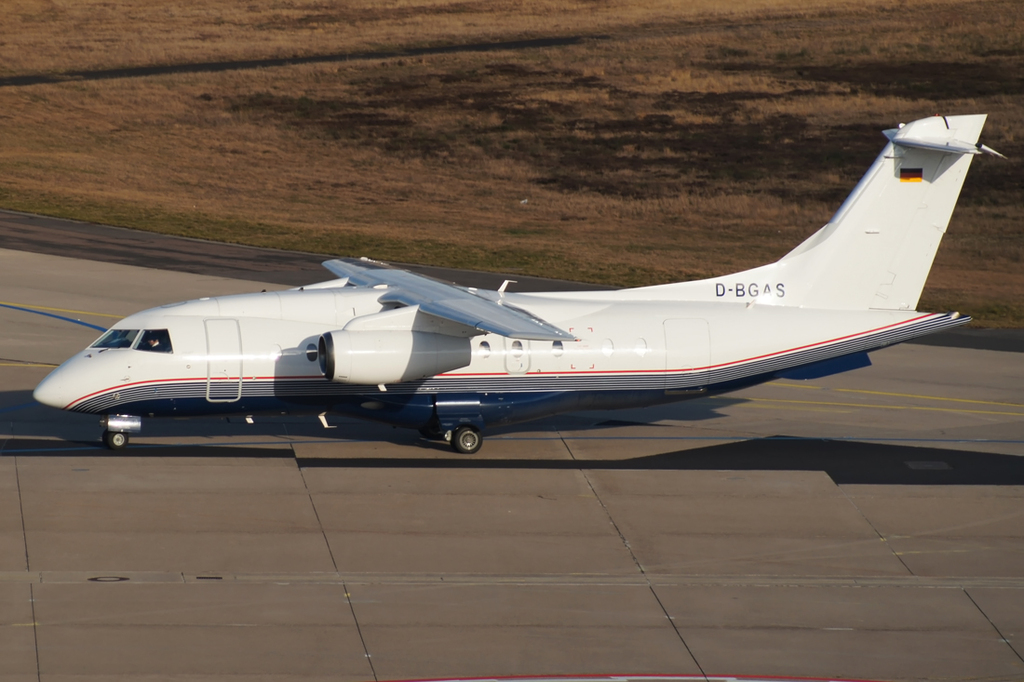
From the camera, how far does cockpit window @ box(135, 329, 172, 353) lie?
843 inches

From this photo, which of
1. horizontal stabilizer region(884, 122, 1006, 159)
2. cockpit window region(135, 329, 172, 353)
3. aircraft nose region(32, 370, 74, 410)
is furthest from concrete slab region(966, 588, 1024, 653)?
aircraft nose region(32, 370, 74, 410)

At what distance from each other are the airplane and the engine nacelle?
0.03 m

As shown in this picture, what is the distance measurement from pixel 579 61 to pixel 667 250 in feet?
113

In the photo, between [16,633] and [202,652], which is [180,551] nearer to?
[16,633]

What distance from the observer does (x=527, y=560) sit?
17.8 meters

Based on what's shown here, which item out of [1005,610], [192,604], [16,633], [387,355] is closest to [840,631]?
[1005,610]

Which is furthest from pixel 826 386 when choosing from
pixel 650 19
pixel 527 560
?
pixel 650 19

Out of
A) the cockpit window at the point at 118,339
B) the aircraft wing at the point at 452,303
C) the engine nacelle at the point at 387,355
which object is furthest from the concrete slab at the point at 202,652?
the cockpit window at the point at 118,339

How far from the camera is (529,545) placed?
1834 cm

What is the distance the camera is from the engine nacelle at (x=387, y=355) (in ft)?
67.9

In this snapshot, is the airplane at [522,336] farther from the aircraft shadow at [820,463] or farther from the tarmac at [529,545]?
the tarmac at [529,545]

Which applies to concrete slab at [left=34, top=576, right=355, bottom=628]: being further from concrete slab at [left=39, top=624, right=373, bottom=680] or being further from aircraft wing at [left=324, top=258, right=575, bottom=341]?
aircraft wing at [left=324, top=258, right=575, bottom=341]

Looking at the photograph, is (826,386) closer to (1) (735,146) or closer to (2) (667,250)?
(2) (667,250)

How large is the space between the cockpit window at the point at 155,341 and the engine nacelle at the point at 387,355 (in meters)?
2.66
